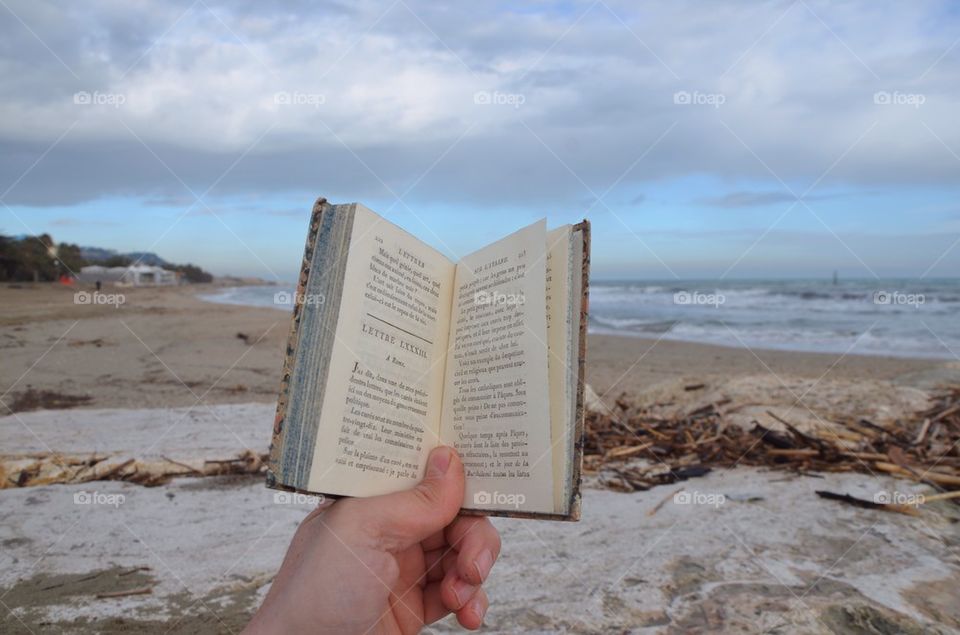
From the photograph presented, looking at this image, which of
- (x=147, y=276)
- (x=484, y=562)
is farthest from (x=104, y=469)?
(x=147, y=276)

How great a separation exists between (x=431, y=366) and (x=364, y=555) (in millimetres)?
496

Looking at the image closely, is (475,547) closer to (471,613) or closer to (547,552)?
(471,613)

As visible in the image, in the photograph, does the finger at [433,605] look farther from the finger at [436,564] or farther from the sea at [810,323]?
the sea at [810,323]

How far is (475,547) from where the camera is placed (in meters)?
1.80

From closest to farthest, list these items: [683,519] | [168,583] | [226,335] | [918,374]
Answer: [168,583], [683,519], [918,374], [226,335]

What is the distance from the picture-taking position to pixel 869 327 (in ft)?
65.0

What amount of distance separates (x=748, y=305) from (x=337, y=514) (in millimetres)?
31090

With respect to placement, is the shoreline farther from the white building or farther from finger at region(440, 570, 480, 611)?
the white building

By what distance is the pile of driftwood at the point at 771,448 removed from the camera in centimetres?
418

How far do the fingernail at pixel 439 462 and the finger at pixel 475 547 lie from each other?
0.80 feet

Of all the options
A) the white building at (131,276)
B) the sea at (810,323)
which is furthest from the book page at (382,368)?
the white building at (131,276)

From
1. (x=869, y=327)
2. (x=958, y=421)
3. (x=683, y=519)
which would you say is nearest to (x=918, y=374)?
(x=958, y=421)

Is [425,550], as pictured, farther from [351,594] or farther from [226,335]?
[226,335]

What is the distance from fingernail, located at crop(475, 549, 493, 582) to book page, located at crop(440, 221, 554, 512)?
0.18 m
